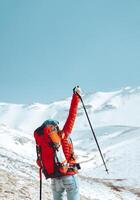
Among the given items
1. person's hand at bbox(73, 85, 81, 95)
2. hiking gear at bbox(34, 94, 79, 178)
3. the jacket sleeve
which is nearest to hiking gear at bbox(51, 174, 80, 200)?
hiking gear at bbox(34, 94, 79, 178)

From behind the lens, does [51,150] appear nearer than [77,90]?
Yes

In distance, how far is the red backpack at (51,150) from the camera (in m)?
9.11

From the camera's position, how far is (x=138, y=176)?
3662 centimetres

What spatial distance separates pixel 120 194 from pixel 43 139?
12.6m

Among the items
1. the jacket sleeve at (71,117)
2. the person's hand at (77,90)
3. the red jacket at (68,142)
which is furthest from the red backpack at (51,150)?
the person's hand at (77,90)

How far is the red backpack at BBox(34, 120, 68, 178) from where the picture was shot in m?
9.11

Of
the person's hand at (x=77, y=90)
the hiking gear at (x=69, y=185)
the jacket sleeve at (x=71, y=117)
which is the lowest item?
the hiking gear at (x=69, y=185)

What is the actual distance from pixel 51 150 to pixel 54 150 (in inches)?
3.4

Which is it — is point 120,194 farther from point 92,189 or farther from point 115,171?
point 115,171

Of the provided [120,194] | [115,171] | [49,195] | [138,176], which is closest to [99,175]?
[115,171]

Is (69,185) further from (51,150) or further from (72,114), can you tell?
(72,114)

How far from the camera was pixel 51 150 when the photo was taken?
361 inches

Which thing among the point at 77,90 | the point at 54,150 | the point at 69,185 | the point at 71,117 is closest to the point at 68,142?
the point at 54,150

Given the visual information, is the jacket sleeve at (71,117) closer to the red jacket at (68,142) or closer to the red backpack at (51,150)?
the red jacket at (68,142)
